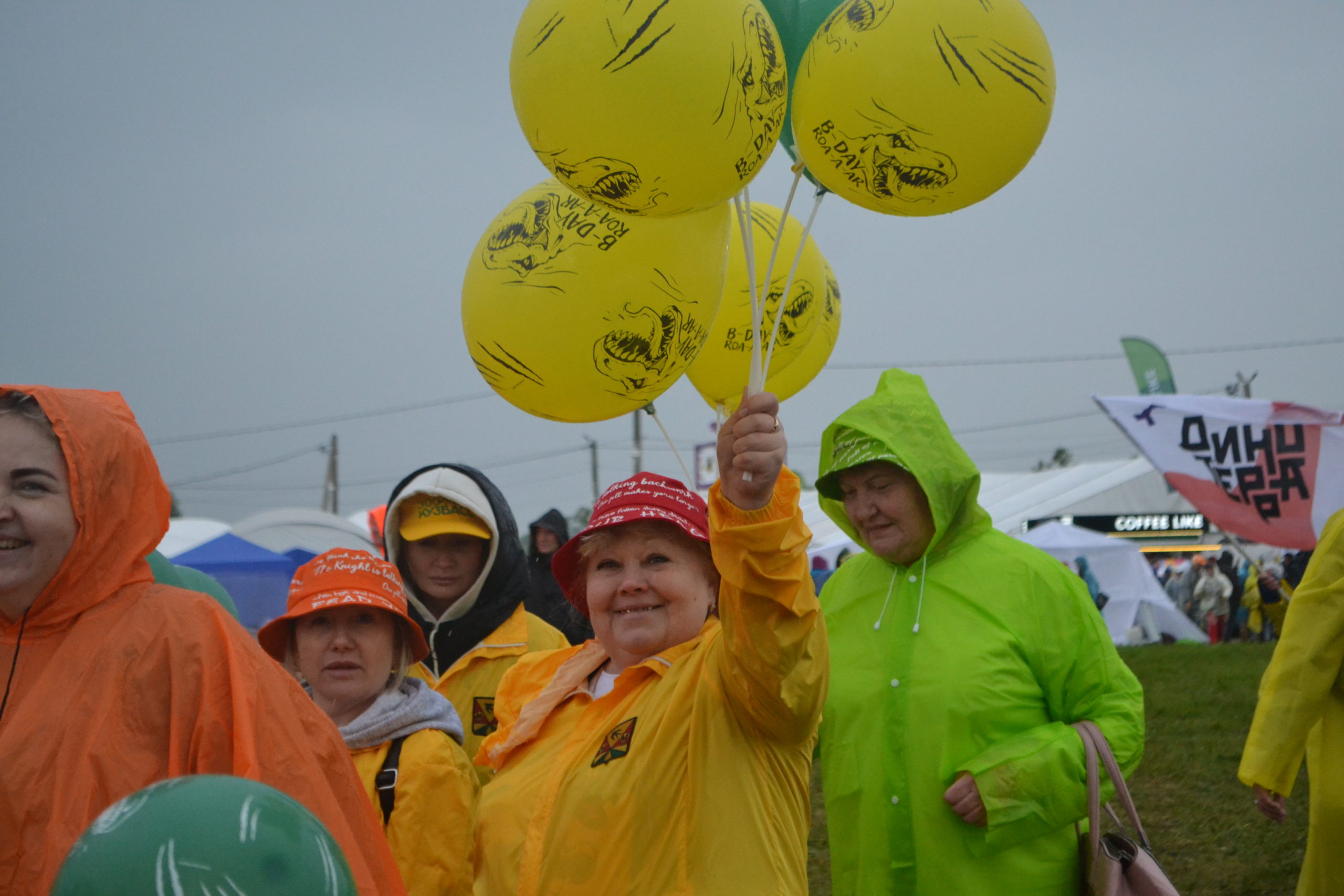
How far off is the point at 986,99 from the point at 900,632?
4.84 ft

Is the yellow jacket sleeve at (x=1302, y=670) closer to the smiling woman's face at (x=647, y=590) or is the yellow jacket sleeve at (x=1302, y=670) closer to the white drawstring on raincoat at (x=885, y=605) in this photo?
the white drawstring on raincoat at (x=885, y=605)

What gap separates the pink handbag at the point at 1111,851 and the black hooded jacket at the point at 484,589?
1.86 metres

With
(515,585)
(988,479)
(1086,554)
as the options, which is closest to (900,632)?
(515,585)

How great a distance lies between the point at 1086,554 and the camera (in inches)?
701

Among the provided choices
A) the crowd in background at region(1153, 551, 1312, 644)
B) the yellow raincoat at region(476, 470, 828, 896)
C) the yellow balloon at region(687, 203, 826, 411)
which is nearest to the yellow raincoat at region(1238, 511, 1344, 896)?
the yellow balloon at region(687, 203, 826, 411)

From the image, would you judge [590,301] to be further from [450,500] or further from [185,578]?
[185,578]

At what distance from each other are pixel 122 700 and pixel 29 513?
1.19ft

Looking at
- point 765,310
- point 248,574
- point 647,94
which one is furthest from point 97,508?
point 248,574

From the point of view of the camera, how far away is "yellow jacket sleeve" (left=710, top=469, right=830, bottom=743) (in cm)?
180

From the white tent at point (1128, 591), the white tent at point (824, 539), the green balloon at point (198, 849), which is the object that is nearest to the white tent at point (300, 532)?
the white tent at point (824, 539)

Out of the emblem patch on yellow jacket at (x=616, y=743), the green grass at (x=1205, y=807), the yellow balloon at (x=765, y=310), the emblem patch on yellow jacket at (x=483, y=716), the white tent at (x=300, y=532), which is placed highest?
the yellow balloon at (x=765, y=310)

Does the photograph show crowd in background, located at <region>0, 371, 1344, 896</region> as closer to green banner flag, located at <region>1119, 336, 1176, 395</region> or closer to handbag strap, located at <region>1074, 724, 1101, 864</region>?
handbag strap, located at <region>1074, 724, 1101, 864</region>

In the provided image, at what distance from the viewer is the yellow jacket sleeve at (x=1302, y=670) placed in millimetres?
3352

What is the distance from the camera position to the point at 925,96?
2000mm
